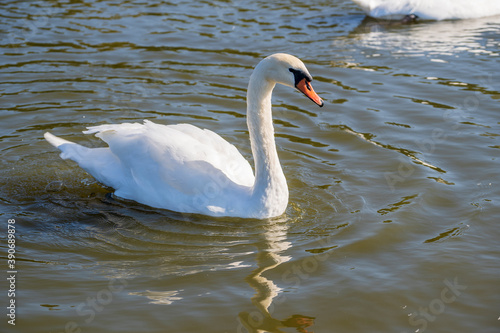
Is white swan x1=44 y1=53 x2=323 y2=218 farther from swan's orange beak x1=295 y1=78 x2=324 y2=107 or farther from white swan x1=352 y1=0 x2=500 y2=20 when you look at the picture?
white swan x1=352 y1=0 x2=500 y2=20

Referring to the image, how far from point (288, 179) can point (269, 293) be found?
7.92ft

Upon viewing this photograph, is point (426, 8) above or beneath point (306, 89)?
above

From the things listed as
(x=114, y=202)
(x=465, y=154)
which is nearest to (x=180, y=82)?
(x=114, y=202)

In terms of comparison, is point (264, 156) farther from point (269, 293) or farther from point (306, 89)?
point (269, 293)

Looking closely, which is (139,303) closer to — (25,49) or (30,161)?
(30,161)

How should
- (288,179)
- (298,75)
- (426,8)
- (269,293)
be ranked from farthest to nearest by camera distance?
(426,8)
(288,179)
(298,75)
(269,293)

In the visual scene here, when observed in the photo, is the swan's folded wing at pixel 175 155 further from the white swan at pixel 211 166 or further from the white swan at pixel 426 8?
the white swan at pixel 426 8

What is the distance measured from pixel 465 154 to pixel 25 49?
295 inches

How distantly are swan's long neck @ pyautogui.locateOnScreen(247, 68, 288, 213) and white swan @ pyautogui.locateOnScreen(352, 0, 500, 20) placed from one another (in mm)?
7966

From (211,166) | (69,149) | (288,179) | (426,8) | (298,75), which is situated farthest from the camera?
(426,8)

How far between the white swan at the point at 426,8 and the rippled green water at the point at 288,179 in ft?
0.84

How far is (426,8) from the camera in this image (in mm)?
13984

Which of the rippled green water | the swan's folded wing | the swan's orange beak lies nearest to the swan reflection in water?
the rippled green water

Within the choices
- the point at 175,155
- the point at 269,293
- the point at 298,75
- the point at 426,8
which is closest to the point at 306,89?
the point at 298,75
